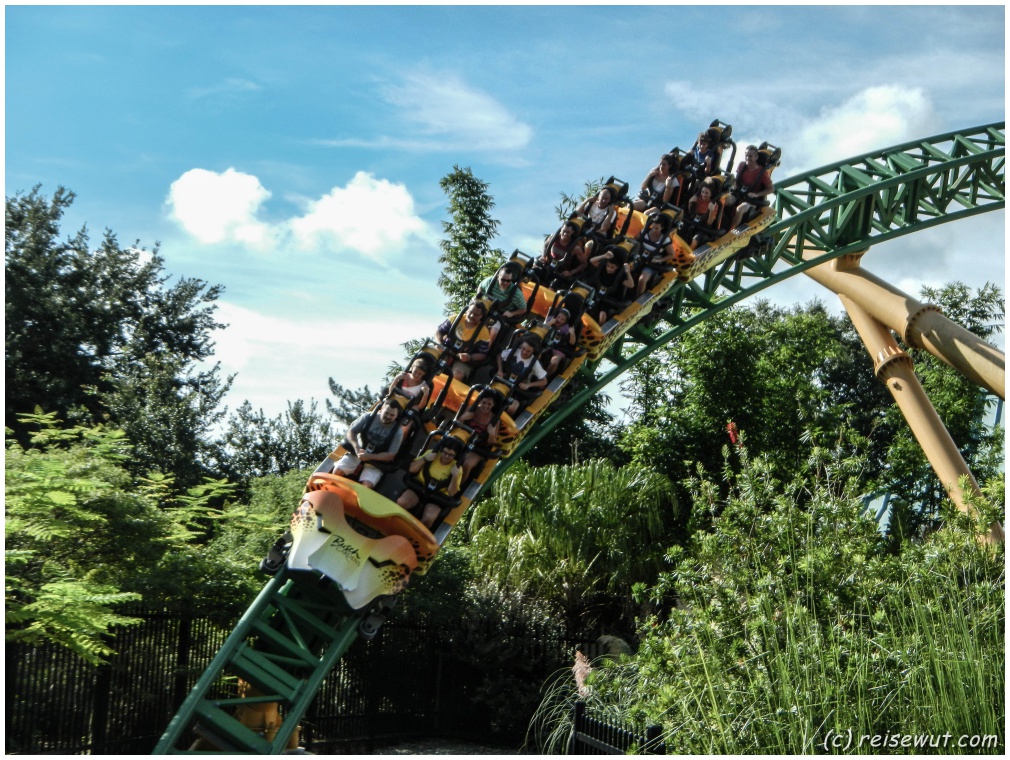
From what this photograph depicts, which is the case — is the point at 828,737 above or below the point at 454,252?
below

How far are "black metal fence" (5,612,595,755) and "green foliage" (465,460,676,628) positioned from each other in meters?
0.83

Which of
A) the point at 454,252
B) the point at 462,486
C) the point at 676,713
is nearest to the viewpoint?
the point at 676,713

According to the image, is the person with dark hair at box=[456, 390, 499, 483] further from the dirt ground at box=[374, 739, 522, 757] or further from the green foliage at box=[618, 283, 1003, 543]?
the green foliage at box=[618, 283, 1003, 543]

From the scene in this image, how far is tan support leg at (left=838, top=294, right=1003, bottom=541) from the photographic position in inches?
369

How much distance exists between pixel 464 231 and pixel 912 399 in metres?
10.6

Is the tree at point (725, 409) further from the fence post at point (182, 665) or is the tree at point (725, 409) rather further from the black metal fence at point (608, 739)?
the black metal fence at point (608, 739)

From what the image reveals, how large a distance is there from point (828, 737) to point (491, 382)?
3978 mm

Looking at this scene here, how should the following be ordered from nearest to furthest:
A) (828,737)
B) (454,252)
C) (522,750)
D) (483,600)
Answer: (828,737) < (522,750) < (483,600) < (454,252)

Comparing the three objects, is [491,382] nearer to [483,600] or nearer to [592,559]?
[483,600]

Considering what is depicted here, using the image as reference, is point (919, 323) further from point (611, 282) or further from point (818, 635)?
point (818, 635)

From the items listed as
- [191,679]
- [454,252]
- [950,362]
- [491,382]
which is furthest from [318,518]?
[454,252]

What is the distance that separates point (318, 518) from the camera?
6559 millimetres

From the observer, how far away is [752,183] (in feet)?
31.0

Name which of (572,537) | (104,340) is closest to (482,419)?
(572,537)
